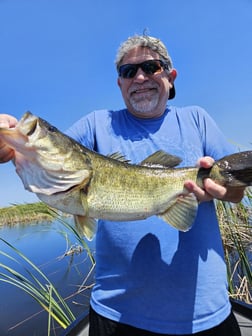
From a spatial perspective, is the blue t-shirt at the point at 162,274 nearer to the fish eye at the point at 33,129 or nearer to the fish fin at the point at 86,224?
the fish fin at the point at 86,224

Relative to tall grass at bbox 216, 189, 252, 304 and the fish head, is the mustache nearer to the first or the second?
the fish head

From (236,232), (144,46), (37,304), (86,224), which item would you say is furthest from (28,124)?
(37,304)

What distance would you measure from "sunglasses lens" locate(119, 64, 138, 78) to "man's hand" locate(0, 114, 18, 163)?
1.29 m

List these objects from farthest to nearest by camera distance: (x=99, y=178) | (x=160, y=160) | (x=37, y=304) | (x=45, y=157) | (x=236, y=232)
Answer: (x=37, y=304) < (x=236, y=232) < (x=160, y=160) < (x=99, y=178) < (x=45, y=157)

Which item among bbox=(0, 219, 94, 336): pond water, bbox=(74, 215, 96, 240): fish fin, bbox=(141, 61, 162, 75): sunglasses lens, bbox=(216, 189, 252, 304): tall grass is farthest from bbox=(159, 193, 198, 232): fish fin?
bbox=(0, 219, 94, 336): pond water

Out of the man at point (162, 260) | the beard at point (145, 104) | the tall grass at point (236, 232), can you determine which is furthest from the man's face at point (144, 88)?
the tall grass at point (236, 232)

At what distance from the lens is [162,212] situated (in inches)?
97.6

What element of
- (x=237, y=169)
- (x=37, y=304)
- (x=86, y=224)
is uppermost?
(x=237, y=169)

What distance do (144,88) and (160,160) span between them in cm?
79

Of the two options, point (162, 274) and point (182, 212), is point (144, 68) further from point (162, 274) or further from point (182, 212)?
point (162, 274)

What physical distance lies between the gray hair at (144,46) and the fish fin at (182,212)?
4.49ft

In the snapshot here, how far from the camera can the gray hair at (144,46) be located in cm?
311

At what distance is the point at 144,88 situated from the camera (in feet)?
9.87

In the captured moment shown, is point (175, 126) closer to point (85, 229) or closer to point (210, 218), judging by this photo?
point (210, 218)
